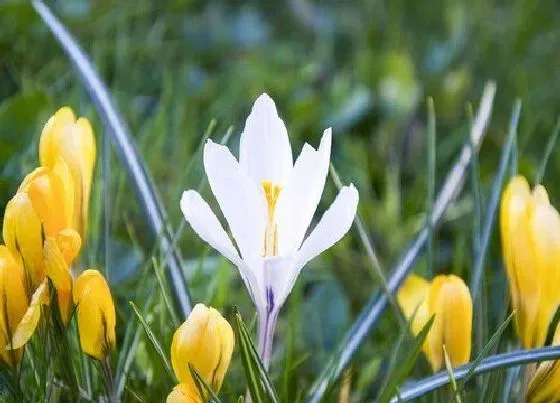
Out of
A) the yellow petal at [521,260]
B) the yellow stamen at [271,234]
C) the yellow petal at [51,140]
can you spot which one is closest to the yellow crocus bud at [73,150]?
the yellow petal at [51,140]

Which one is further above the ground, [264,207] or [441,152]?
[264,207]

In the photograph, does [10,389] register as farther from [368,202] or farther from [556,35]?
[556,35]

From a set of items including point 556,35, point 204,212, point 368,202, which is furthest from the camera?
point 556,35

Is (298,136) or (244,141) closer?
(244,141)

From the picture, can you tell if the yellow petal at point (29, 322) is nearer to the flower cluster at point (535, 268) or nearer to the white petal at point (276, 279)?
the white petal at point (276, 279)

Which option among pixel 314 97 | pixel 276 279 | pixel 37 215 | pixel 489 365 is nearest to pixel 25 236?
pixel 37 215

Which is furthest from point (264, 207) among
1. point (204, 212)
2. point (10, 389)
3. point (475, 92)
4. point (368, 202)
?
point (475, 92)

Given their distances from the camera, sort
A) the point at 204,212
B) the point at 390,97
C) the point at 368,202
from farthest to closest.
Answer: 1. the point at 390,97
2. the point at 368,202
3. the point at 204,212
